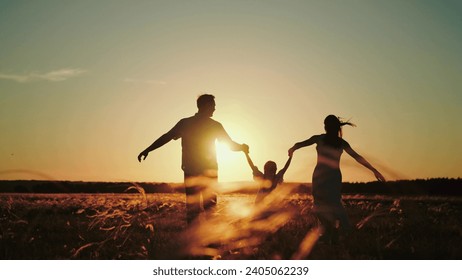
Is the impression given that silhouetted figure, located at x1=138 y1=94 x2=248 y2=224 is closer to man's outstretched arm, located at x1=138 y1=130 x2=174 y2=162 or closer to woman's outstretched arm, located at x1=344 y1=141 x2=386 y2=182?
man's outstretched arm, located at x1=138 y1=130 x2=174 y2=162

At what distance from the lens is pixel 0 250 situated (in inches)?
353

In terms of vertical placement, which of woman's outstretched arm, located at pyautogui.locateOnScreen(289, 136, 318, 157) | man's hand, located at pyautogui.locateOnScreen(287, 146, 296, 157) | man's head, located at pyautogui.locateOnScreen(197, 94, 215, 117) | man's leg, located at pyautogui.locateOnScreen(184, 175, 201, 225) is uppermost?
man's head, located at pyautogui.locateOnScreen(197, 94, 215, 117)

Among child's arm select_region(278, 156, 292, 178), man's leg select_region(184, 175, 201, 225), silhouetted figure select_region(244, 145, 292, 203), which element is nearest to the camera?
man's leg select_region(184, 175, 201, 225)

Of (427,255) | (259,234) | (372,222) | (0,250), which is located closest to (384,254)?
(427,255)

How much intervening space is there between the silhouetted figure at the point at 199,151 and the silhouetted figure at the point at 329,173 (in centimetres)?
174

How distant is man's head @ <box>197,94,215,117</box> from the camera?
9.11 metres

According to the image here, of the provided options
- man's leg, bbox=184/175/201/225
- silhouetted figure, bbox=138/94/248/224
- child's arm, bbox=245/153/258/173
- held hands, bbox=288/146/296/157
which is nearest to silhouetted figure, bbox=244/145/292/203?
child's arm, bbox=245/153/258/173

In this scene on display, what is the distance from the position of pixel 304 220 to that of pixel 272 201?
81.3 inches

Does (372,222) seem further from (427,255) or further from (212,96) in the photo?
(212,96)

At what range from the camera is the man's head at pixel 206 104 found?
911 centimetres

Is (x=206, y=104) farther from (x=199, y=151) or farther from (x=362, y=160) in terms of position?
(x=362, y=160)

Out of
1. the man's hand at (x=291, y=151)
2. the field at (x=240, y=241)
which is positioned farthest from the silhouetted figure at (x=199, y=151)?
the man's hand at (x=291, y=151)

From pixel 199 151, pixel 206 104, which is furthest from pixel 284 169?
pixel 206 104

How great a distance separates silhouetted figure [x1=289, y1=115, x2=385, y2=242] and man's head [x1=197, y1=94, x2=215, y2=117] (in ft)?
5.98
